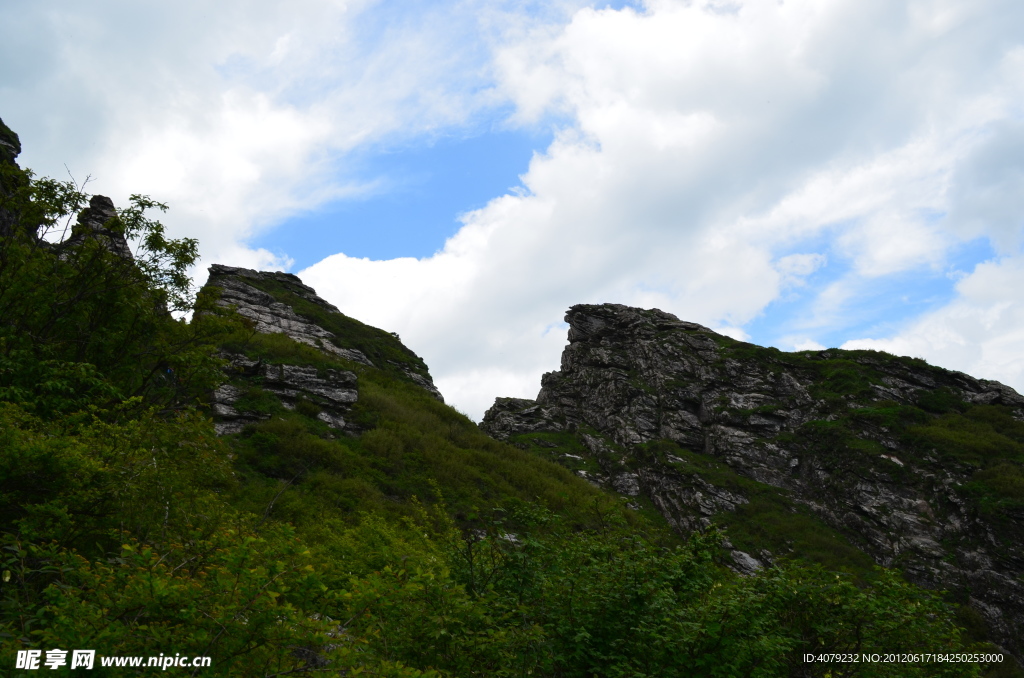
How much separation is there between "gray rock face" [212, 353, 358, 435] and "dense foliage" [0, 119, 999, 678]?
9096mm

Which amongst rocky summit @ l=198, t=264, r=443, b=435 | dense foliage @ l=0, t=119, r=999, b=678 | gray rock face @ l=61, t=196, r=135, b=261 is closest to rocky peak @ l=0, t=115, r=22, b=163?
gray rock face @ l=61, t=196, r=135, b=261

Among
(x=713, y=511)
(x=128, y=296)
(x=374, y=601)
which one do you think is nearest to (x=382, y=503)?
(x=128, y=296)

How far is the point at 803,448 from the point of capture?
48.5 meters

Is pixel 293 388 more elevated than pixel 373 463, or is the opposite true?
pixel 293 388

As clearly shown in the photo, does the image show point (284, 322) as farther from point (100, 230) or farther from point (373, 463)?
point (373, 463)

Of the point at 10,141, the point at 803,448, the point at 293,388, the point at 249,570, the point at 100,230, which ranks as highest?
the point at 10,141

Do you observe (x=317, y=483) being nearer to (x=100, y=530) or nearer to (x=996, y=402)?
(x=100, y=530)

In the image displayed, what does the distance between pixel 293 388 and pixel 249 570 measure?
25.3 metres

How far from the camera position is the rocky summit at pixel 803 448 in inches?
1417

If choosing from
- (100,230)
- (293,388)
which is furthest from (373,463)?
(100,230)

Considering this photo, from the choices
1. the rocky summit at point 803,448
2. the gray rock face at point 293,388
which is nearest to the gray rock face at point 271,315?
the gray rock face at point 293,388

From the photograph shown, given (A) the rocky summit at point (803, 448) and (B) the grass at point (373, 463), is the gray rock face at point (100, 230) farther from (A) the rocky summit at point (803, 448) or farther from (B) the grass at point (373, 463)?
(A) the rocky summit at point (803, 448)

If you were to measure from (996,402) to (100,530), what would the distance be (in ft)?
223

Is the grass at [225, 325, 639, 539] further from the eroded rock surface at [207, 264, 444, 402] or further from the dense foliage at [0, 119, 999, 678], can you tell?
the eroded rock surface at [207, 264, 444, 402]
